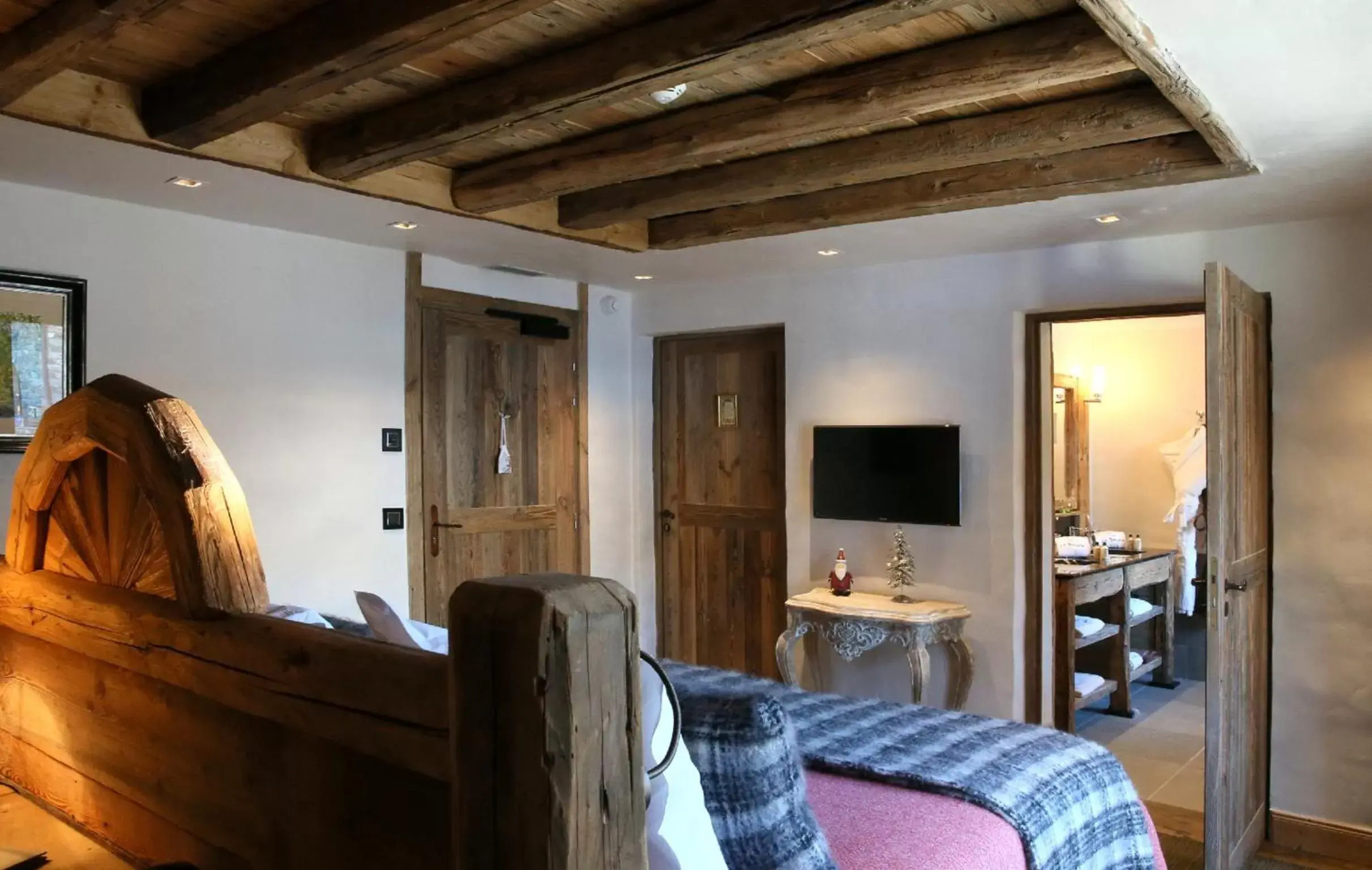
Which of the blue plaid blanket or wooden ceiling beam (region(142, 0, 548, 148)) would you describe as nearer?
wooden ceiling beam (region(142, 0, 548, 148))

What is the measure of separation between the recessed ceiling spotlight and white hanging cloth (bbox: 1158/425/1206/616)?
4.47 m

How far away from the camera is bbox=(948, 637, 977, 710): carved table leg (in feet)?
14.5

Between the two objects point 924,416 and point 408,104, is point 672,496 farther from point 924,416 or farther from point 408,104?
point 408,104

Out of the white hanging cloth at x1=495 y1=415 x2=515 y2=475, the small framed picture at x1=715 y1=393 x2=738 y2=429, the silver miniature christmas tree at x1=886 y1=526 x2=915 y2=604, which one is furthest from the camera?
the small framed picture at x1=715 y1=393 x2=738 y2=429

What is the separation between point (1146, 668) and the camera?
5.38 m

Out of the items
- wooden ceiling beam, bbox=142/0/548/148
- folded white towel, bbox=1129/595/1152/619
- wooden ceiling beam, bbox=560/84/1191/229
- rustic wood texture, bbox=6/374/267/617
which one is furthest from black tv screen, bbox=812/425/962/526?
rustic wood texture, bbox=6/374/267/617

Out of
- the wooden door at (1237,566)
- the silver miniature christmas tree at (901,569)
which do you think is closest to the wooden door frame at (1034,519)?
the silver miniature christmas tree at (901,569)

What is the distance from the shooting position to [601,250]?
4.30 metres

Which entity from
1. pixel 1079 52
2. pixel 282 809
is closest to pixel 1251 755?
pixel 1079 52

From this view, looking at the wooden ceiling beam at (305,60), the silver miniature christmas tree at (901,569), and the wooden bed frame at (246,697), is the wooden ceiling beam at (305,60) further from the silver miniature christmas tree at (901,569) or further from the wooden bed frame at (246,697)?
the silver miniature christmas tree at (901,569)

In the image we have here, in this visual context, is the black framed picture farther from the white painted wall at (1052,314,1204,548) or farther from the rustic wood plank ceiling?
the white painted wall at (1052,314,1204,548)

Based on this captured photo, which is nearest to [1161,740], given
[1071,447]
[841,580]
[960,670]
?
[960,670]

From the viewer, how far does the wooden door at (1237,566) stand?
3033 millimetres

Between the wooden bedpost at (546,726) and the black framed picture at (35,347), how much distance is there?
3.02m
